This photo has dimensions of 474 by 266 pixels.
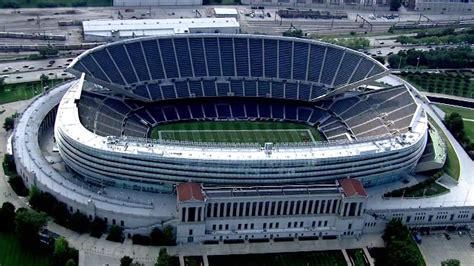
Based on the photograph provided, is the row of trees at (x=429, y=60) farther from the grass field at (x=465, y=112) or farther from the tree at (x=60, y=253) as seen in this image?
the tree at (x=60, y=253)

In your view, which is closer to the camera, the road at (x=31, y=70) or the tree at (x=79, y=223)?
the tree at (x=79, y=223)

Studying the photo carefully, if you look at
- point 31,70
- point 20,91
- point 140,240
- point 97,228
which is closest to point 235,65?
point 20,91

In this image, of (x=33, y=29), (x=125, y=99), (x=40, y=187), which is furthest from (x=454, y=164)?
(x=33, y=29)

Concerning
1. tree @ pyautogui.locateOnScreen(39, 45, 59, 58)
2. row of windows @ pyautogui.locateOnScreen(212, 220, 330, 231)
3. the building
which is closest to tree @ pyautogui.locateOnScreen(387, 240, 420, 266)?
the building

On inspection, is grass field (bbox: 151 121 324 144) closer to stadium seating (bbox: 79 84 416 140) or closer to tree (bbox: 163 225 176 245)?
stadium seating (bbox: 79 84 416 140)

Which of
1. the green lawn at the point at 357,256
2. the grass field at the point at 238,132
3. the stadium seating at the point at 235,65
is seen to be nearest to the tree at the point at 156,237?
the green lawn at the point at 357,256

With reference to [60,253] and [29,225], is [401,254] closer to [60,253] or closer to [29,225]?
[60,253]

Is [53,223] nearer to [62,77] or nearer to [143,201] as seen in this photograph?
[143,201]
